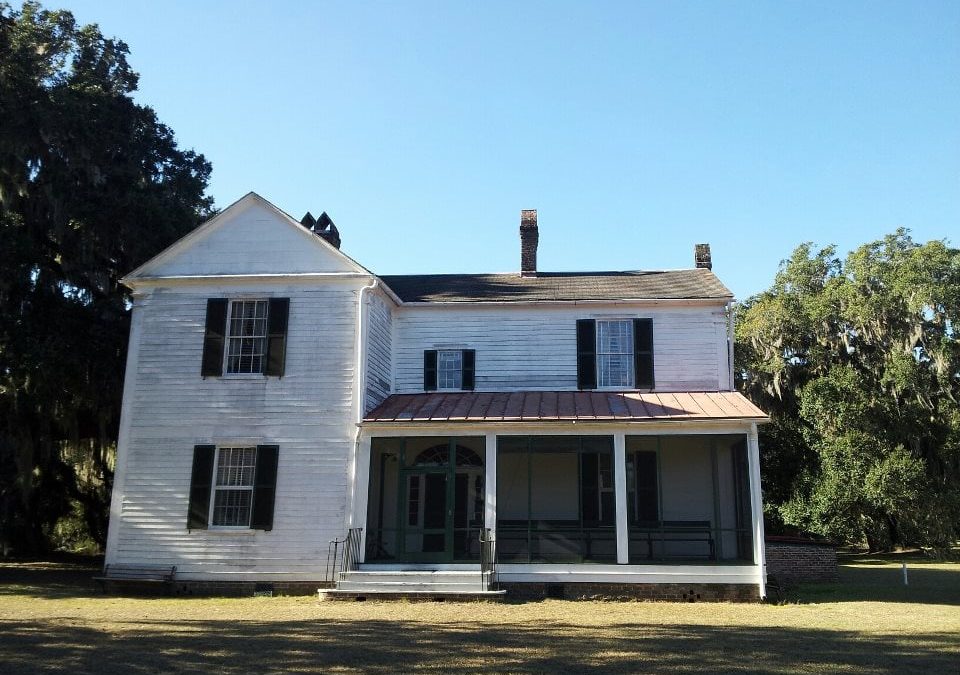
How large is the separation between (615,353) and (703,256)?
471cm

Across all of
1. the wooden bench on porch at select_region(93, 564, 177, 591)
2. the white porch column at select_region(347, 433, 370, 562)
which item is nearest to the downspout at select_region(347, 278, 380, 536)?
the white porch column at select_region(347, 433, 370, 562)

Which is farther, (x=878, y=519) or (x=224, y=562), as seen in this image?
(x=878, y=519)

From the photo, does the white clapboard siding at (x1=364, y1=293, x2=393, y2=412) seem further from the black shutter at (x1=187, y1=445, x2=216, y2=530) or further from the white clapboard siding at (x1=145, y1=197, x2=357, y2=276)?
the black shutter at (x1=187, y1=445, x2=216, y2=530)

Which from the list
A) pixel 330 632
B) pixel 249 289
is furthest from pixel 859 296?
pixel 330 632

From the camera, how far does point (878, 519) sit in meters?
29.2

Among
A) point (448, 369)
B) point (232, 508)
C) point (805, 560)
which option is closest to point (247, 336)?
point (232, 508)

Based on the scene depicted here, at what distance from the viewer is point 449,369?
60.2ft

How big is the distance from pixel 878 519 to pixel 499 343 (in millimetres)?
18938

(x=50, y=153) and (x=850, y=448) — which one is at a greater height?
(x=50, y=153)

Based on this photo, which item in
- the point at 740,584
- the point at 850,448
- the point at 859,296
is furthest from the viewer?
the point at 859,296

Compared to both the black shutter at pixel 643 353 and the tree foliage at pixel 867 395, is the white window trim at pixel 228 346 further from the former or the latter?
the tree foliage at pixel 867 395

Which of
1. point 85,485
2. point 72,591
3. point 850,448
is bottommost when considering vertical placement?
point 72,591

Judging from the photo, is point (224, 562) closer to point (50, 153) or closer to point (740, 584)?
point (740, 584)

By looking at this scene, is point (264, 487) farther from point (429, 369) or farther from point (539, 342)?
point (539, 342)
